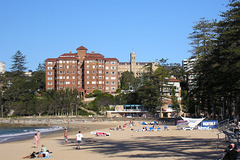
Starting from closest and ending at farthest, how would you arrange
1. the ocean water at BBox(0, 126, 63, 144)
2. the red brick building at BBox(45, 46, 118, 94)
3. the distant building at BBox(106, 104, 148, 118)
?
the ocean water at BBox(0, 126, 63, 144), the distant building at BBox(106, 104, 148, 118), the red brick building at BBox(45, 46, 118, 94)

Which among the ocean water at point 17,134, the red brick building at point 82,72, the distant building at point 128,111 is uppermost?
the red brick building at point 82,72

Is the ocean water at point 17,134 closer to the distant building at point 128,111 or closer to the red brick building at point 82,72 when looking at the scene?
the distant building at point 128,111

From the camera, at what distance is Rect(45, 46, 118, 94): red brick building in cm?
10631

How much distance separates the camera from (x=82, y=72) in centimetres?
10931

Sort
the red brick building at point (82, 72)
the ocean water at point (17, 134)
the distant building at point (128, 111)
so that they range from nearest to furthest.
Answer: the ocean water at point (17, 134) → the distant building at point (128, 111) → the red brick building at point (82, 72)

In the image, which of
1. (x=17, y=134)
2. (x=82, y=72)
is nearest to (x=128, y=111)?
(x=82, y=72)

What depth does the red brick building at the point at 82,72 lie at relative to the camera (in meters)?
106

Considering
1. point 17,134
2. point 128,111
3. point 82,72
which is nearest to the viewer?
point 17,134

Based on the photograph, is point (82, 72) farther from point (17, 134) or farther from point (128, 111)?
point (17, 134)

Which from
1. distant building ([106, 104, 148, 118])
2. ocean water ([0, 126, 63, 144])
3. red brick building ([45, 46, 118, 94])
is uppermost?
red brick building ([45, 46, 118, 94])

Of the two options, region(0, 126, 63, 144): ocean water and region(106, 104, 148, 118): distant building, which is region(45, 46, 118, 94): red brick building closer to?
region(106, 104, 148, 118): distant building

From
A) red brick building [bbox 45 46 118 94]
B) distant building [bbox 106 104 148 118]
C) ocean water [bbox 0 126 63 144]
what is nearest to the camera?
ocean water [bbox 0 126 63 144]

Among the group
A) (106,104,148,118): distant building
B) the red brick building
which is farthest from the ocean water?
the red brick building

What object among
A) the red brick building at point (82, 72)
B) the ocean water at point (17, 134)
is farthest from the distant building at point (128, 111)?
the ocean water at point (17, 134)
